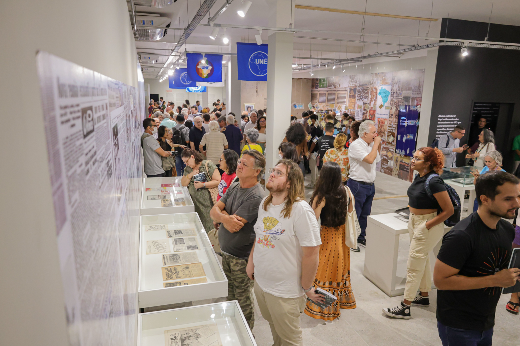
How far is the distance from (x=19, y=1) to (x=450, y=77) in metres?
10.1

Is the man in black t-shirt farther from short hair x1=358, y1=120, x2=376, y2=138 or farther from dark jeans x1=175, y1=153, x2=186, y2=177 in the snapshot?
dark jeans x1=175, y1=153, x2=186, y2=177

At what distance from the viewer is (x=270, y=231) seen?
2.38 meters

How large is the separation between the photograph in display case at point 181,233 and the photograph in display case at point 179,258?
0.42 metres

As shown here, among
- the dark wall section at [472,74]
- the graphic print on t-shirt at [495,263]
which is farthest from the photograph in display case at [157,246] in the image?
the dark wall section at [472,74]

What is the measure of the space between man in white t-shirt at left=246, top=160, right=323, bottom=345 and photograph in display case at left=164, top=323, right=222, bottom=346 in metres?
0.49

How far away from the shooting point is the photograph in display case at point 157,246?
2932mm

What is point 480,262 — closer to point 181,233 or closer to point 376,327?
Result: point 376,327

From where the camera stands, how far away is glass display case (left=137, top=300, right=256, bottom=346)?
203cm

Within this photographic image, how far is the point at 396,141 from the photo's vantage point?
10.8m

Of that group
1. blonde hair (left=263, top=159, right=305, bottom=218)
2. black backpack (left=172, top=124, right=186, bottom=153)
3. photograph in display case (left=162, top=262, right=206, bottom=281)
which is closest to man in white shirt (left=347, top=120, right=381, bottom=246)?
blonde hair (left=263, top=159, right=305, bottom=218)

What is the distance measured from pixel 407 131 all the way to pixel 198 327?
32.0ft

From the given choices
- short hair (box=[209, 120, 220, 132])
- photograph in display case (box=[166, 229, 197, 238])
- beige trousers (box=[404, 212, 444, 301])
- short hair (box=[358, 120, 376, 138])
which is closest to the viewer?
photograph in display case (box=[166, 229, 197, 238])

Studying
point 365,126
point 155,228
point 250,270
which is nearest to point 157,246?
point 155,228

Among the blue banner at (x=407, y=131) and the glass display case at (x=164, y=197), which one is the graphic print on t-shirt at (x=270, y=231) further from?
the blue banner at (x=407, y=131)
